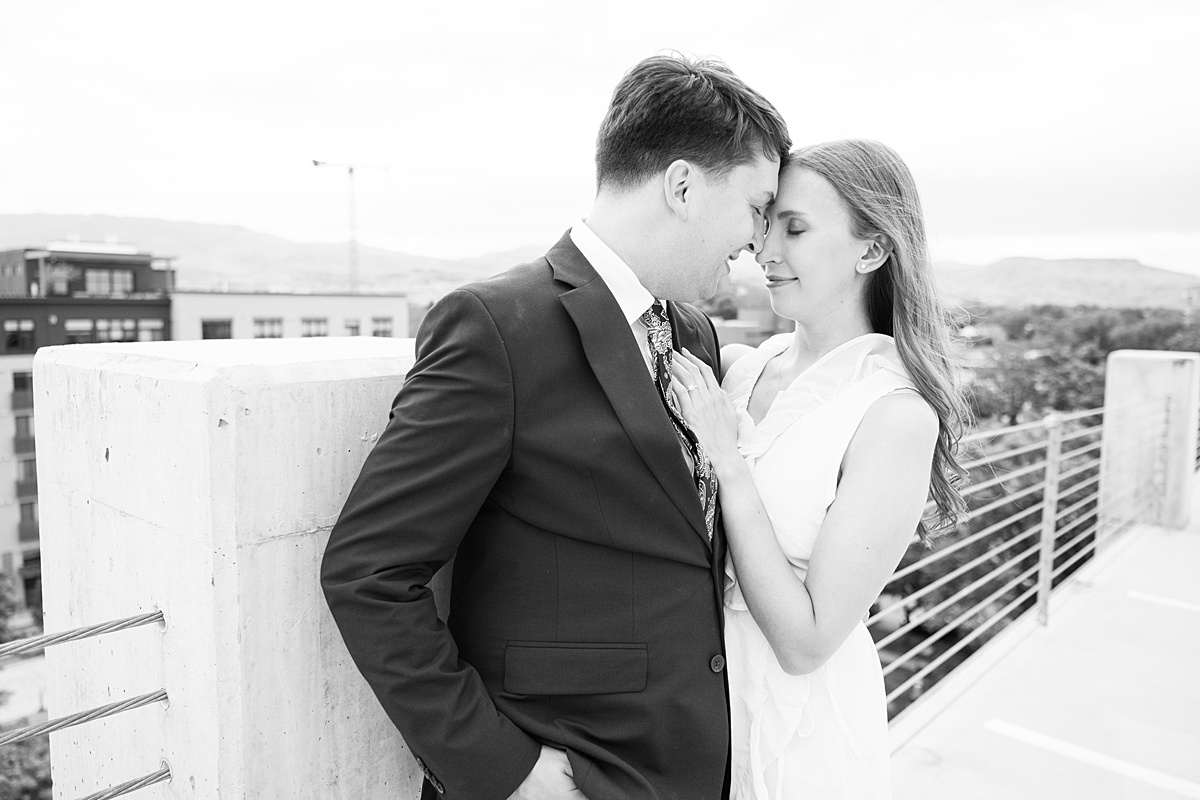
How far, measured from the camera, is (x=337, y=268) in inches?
2520

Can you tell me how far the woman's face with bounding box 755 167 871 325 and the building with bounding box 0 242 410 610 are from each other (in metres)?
39.8

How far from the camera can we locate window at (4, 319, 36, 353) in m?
39.8

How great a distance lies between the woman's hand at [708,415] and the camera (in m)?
1.51

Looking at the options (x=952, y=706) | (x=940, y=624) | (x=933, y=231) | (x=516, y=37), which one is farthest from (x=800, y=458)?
(x=516, y=37)

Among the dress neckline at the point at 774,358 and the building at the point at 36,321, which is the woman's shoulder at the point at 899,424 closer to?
the dress neckline at the point at 774,358

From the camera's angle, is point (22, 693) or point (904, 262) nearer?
point (904, 262)

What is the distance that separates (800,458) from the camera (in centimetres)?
167

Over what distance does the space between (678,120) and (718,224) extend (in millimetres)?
194

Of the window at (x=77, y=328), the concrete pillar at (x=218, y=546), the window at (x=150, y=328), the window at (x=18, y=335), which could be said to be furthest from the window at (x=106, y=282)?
the concrete pillar at (x=218, y=546)

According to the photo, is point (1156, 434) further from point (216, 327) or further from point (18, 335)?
point (216, 327)

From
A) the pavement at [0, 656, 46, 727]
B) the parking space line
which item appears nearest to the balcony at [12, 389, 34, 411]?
the pavement at [0, 656, 46, 727]

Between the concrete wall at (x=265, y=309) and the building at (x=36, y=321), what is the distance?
0.99 metres

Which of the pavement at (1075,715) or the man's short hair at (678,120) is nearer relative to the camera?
the man's short hair at (678,120)

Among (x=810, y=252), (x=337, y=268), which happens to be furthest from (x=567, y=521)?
(x=337, y=268)
